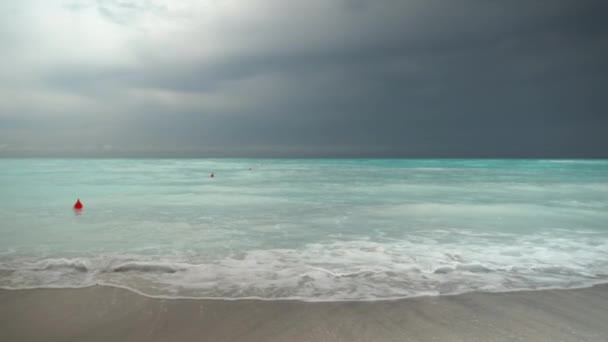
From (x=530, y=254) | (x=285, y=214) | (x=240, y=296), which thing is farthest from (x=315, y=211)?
(x=240, y=296)

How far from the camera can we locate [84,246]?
6.74 meters

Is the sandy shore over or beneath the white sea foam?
over

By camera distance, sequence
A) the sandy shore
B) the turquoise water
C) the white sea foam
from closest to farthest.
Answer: the sandy shore → the white sea foam → the turquoise water

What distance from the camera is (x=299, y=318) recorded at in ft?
11.5

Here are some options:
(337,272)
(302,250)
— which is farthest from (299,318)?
(302,250)

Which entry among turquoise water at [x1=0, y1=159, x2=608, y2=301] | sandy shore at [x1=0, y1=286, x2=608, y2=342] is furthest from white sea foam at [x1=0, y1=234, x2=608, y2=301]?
sandy shore at [x1=0, y1=286, x2=608, y2=342]

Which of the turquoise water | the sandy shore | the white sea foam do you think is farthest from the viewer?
the turquoise water

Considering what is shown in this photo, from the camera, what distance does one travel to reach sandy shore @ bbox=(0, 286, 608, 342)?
10.3 ft

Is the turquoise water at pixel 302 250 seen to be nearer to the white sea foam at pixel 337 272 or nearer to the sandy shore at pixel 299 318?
the white sea foam at pixel 337 272

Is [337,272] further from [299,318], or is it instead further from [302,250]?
[299,318]

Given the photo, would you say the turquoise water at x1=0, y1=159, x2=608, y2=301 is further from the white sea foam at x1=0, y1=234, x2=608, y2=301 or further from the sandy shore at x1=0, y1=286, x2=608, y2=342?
the sandy shore at x1=0, y1=286, x2=608, y2=342

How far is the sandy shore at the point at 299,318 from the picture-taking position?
→ 3.14 m

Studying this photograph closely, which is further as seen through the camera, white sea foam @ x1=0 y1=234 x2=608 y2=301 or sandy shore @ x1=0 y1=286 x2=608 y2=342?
white sea foam @ x1=0 y1=234 x2=608 y2=301

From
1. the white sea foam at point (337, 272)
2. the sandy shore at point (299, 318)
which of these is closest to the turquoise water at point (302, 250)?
the white sea foam at point (337, 272)
